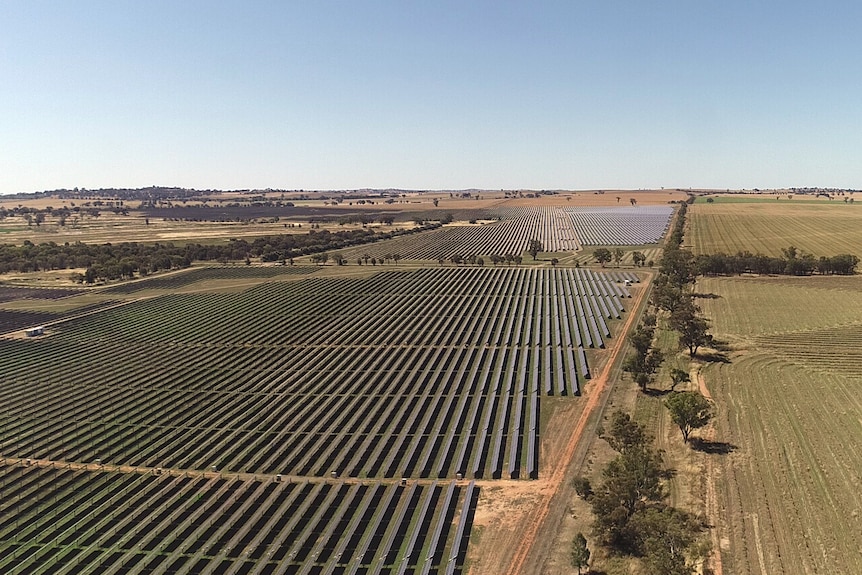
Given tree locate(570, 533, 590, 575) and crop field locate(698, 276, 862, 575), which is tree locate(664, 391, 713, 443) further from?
tree locate(570, 533, 590, 575)

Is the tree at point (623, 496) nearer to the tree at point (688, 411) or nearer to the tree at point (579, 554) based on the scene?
the tree at point (579, 554)

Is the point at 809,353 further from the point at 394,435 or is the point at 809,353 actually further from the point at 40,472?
the point at 40,472

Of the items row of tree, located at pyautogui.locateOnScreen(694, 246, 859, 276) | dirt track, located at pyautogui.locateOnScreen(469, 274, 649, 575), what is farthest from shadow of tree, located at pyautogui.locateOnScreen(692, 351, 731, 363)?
row of tree, located at pyautogui.locateOnScreen(694, 246, 859, 276)

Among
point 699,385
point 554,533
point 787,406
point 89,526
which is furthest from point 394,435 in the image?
point 787,406

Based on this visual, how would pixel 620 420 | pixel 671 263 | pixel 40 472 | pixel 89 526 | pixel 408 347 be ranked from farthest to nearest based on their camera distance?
pixel 671 263 < pixel 408 347 < pixel 40 472 < pixel 620 420 < pixel 89 526

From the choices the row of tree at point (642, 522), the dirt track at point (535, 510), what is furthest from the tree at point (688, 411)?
the row of tree at point (642, 522)
